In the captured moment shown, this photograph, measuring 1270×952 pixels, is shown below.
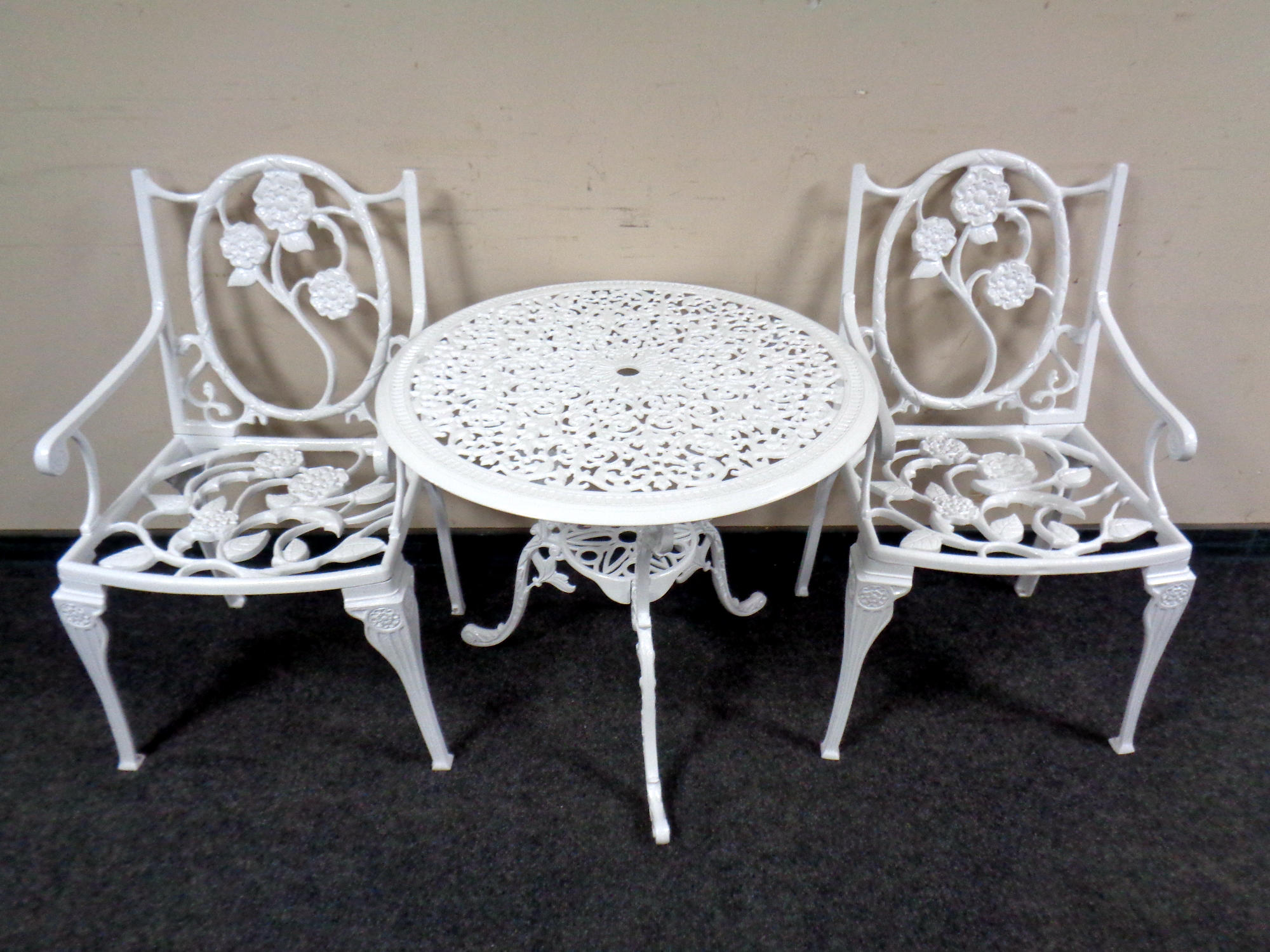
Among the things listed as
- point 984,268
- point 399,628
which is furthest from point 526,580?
point 984,268

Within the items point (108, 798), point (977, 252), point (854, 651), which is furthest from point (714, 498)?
point (108, 798)

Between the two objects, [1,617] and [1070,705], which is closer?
[1070,705]

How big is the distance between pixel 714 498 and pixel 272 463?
879 millimetres

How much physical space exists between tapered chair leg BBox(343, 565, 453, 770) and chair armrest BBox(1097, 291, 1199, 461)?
4.07ft

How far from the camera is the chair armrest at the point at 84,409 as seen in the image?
51.0 inches

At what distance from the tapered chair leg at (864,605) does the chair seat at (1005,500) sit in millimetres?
39

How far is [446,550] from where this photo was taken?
1822mm

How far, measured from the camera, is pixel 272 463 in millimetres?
1566

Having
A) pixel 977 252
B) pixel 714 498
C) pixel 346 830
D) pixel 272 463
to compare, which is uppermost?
pixel 977 252

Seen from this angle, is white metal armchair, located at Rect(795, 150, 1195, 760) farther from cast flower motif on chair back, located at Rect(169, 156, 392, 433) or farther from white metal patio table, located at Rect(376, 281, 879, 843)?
cast flower motif on chair back, located at Rect(169, 156, 392, 433)

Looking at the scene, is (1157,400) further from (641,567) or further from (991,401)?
(641,567)

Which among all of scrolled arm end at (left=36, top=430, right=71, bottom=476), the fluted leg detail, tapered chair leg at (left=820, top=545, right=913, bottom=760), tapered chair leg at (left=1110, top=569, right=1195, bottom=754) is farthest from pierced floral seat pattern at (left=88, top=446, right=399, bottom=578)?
tapered chair leg at (left=1110, top=569, right=1195, bottom=754)

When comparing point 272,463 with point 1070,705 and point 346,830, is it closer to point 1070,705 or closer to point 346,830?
point 346,830

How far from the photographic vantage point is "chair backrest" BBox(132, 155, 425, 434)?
153 cm
